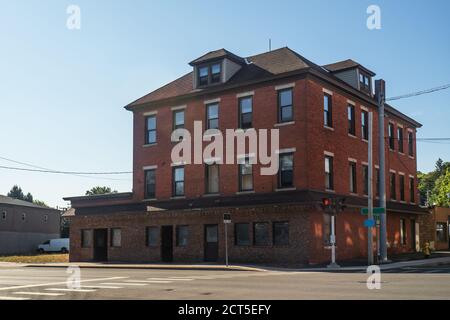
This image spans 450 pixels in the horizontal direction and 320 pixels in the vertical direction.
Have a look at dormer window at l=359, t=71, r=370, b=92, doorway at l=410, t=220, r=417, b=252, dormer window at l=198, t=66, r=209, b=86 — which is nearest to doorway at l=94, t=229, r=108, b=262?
dormer window at l=198, t=66, r=209, b=86

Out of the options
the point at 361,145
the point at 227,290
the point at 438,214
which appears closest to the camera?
the point at 227,290

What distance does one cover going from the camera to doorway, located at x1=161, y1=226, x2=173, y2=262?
36881 millimetres

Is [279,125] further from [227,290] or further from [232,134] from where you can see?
[227,290]

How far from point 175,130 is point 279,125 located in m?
8.04

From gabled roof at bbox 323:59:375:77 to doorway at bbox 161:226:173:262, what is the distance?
15641mm

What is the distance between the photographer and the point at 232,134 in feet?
114

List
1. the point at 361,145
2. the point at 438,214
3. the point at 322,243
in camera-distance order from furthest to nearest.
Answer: the point at 438,214 < the point at 361,145 < the point at 322,243

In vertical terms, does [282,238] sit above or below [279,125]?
below

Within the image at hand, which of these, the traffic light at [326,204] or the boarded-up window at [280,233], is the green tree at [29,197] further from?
the traffic light at [326,204]

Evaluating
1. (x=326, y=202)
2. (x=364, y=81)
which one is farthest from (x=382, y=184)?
(x=364, y=81)

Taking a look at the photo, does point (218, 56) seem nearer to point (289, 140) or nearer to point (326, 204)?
point (289, 140)

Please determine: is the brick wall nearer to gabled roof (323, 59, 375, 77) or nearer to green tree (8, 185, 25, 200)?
gabled roof (323, 59, 375, 77)

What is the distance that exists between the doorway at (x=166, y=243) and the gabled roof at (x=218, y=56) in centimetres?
1098
